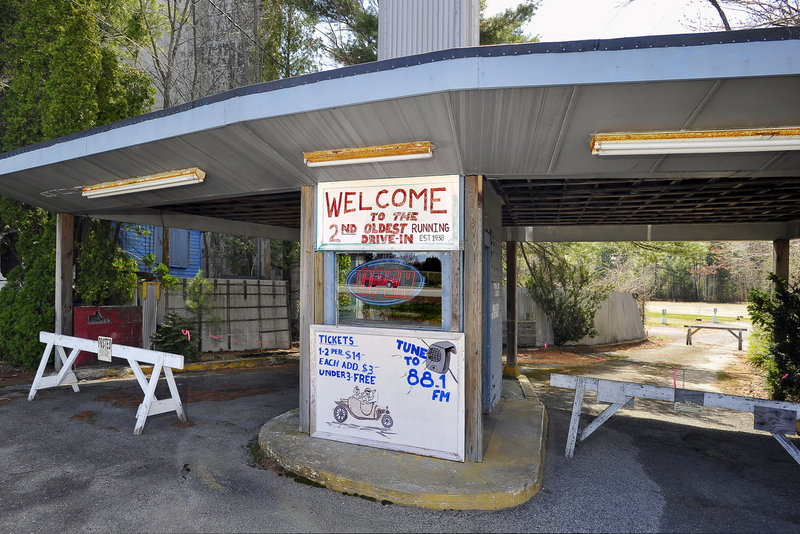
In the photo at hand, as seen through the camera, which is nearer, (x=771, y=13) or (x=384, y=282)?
(x=384, y=282)

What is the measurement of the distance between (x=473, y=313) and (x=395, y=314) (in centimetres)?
88

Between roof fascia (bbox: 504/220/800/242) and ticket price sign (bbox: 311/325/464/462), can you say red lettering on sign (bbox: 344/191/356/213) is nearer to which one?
ticket price sign (bbox: 311/325/464/462)

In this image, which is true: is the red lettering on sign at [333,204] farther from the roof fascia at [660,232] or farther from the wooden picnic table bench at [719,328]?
the wooden picnic table bench at [719,328]

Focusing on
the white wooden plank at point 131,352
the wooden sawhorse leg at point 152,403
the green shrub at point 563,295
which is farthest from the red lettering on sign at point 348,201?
the green shrub at point 563,295

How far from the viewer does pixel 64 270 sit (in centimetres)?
882

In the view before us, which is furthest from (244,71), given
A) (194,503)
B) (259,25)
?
(194,503)

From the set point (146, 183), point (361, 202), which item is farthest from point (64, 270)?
point (361, 202)

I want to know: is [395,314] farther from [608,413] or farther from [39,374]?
[39,374]

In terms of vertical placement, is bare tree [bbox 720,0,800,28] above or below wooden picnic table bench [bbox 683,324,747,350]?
above

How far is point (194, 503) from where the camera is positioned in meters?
3.94

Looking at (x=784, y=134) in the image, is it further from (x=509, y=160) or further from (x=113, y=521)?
(x=113, y=521)

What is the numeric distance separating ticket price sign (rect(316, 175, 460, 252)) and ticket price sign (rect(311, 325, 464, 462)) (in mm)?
914

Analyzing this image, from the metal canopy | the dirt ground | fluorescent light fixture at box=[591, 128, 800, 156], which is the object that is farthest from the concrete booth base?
the dirt ground

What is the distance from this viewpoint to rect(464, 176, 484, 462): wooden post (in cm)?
460
